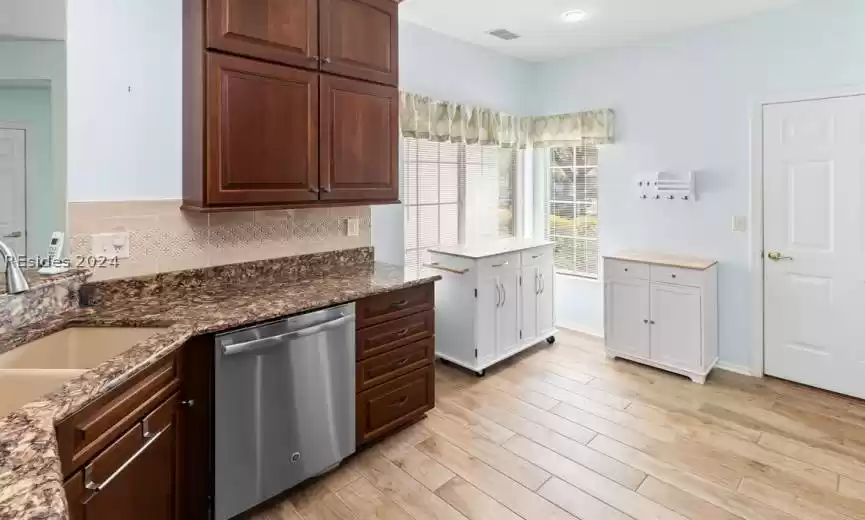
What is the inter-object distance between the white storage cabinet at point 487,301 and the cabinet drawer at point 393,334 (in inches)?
31.3

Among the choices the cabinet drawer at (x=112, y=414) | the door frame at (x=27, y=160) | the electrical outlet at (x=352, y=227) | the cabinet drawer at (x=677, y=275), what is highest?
the door frame at (x=27, y=160)

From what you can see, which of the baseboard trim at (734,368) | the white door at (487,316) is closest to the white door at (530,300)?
the white door at (487,316)

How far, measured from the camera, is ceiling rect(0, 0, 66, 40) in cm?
210

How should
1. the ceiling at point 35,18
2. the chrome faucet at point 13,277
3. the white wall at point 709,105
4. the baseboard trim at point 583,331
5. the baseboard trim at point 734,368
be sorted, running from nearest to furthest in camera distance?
the chrome faucet at point 13,277, the ceiling at point 35,18, the white wall at point 709,105, the baseboard trim at point 734,368, the baseboard trim at point 583,331

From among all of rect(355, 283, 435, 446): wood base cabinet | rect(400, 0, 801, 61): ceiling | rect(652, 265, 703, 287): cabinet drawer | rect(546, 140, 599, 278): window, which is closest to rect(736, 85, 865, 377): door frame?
rect(652, 265, 703, 287): cabinet drawer

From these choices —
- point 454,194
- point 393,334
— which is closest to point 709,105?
point 454,194

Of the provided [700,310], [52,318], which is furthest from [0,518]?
[700,310]

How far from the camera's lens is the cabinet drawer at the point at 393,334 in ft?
8.30

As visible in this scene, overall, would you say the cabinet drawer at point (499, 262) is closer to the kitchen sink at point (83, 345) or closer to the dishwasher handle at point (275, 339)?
the dishwasher handle at point (275, 339)

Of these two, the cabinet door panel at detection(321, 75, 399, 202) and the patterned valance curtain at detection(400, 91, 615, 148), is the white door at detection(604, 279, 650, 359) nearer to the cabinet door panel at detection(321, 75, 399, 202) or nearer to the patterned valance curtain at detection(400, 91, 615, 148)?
the patterned valance curtain at detection(400, 91, 615, 148)

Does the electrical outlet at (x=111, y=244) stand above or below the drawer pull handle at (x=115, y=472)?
above

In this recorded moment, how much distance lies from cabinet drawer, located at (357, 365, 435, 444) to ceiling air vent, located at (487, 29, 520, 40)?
2.63m

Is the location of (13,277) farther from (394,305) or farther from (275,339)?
(394,305)

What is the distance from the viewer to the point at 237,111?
7.45 feet
